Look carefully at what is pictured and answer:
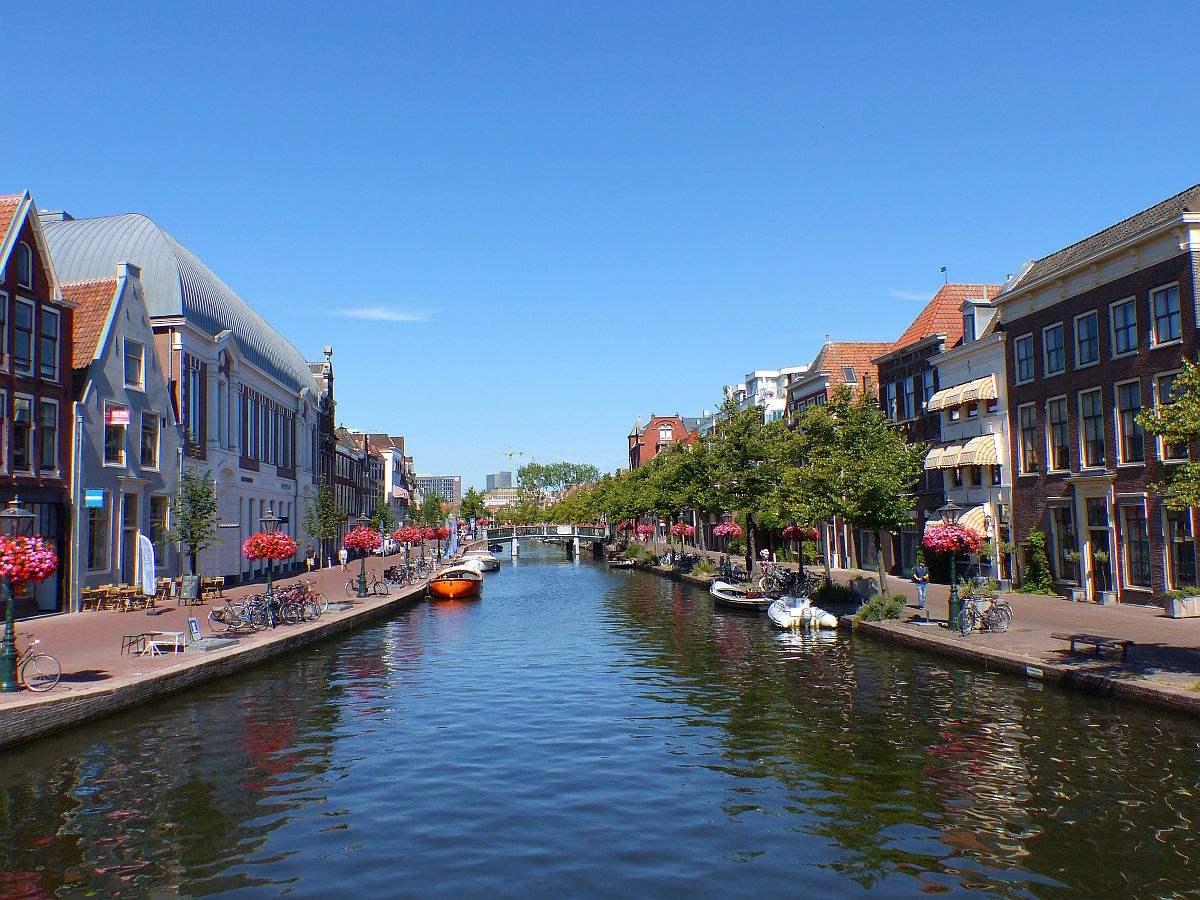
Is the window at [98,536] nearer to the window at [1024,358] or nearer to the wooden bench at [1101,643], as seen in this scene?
the wooden bench at [1101,643]

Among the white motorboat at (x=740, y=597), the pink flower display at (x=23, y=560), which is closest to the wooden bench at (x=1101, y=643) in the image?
the white motorboat at (x=740, y=597)

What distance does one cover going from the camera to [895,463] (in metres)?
37.2

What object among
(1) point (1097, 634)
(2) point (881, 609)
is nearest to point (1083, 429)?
(2) point (881, 609)

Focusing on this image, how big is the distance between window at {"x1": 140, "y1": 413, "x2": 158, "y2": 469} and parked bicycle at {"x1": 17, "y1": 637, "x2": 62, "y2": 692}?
23427mm

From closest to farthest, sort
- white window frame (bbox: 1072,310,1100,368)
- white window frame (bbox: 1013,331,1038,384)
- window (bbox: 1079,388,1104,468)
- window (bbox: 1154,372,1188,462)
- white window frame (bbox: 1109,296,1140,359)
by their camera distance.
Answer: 1. window (bbox: 1154,372,1188,462)
2. white window frame (bbox: 1109,296,1140,359)
3. white window frame (bbox: 1072,310,1100,368)
4. window (bbox: 1079,388,1104,468)
5. white window frame (bbox: 1013,331,1038,384)

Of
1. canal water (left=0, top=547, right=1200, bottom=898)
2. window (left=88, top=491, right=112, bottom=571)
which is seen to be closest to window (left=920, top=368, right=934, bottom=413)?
canal water (left=0, top=547, right=1200, bottom=898)

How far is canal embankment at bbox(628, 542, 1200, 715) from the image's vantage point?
20578mm

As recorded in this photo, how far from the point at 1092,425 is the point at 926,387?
1494 centimetres

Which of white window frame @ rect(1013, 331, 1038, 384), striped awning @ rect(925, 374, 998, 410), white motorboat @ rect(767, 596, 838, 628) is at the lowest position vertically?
white motorboat @ rect(767, 596, 838, 628)

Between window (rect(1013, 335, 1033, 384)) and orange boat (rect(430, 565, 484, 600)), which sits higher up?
window (rect(1013, 335, 1033, 384))

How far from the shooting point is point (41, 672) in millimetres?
21078

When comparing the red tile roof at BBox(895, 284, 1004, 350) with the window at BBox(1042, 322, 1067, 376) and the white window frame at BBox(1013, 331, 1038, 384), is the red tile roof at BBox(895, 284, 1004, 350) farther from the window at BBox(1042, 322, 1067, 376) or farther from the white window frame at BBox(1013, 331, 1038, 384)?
the window at BBox(1042, 322, 1067, 376)

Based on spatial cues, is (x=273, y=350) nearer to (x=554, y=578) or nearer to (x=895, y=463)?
(x=554, y=578)

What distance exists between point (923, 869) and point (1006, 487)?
117 ft
